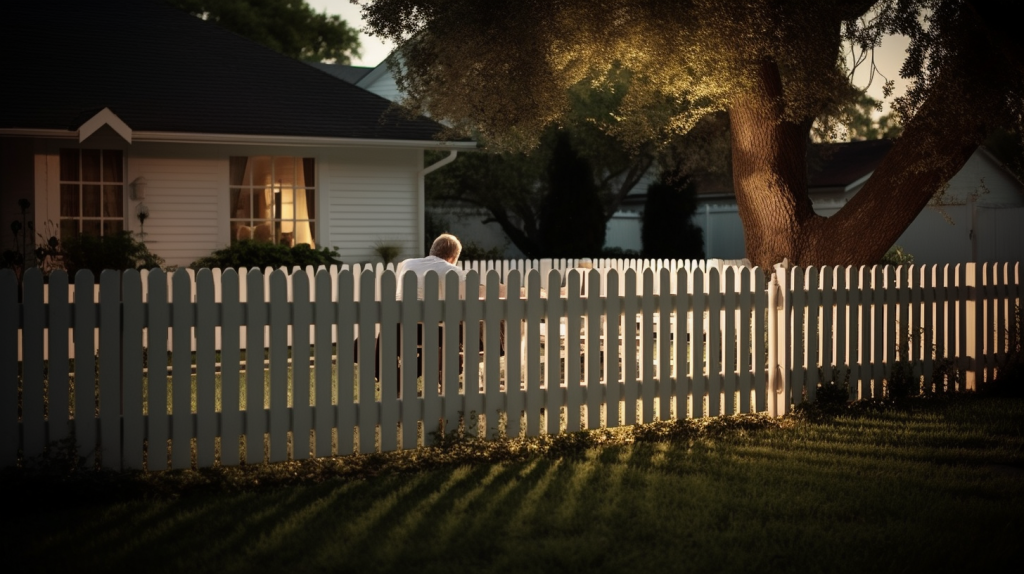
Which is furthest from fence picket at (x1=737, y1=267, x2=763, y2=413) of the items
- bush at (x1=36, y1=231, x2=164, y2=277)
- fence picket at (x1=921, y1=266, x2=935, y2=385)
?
bush at (x1=36, y1=231, x2=164, y2=277)

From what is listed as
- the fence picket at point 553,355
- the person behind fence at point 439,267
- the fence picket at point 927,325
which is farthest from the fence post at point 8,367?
the fence picket at point 927,325

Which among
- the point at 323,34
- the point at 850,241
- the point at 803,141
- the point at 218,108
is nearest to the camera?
the point at 850,241

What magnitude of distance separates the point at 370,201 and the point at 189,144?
329 cm

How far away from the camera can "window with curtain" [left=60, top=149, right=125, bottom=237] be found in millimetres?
16766

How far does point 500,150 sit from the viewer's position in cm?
1353

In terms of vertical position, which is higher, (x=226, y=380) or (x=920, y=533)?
(x=226, y=380)

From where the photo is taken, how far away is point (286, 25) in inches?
1854

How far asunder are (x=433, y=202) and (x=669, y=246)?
22.5 feet

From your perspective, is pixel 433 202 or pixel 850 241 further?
pixel 433 202

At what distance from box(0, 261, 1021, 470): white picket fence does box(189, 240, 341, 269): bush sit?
9019 millimetres

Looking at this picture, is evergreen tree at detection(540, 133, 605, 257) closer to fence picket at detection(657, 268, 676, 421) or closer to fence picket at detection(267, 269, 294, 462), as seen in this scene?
fence picket at detection(657, 268, 676, 421)

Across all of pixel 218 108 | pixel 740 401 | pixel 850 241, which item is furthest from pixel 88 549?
pixel 218 108

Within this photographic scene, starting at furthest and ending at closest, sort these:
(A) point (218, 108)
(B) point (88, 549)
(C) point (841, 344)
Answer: (A) point (218, 108), (C) point (841, 344), (B) point (88, 549)

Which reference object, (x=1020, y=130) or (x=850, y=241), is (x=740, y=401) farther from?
(x=1020, y=130)
